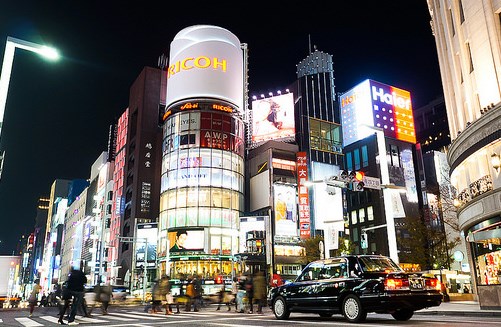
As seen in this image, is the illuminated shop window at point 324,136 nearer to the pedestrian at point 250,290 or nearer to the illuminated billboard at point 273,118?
the illuminated billboard at point 273,118

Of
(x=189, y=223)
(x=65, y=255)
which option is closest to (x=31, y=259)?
(x=65, y=255)

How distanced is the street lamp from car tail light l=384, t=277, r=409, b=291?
8930 millimetres

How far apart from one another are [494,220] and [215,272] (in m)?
47.0

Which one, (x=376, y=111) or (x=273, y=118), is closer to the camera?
(x=376, y=111)

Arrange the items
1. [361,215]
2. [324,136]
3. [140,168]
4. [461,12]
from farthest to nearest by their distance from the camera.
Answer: [324,136], [140,168], [361,215], [461,12]

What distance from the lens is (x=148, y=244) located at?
65.4 meters

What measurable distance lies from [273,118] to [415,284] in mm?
68575

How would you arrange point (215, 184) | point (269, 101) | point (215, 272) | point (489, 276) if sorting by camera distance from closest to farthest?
point (489, 276) → point (215, 272) → point (215, 184) → point (269, 101)

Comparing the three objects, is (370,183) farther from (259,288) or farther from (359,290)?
(359,290)

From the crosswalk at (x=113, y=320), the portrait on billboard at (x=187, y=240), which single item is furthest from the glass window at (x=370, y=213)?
the crosswalk at (x=113, y=320)

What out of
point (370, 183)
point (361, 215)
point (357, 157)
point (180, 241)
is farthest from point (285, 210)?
point (370, 183)

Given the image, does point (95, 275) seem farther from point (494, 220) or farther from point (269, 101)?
point (494, 220)

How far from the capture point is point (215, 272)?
60844 millimetres

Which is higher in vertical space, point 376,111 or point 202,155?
point 376,111
